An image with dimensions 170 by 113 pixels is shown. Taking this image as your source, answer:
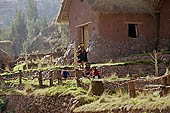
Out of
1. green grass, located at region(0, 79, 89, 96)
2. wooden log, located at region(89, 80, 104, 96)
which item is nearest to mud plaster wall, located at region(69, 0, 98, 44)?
green grass, located at region(0, 79, 89, 96)

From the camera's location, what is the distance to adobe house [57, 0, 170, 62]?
813 inches

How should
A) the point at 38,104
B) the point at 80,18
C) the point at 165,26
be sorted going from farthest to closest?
the point at 80,18
the point at 165,26
the point at 38,104

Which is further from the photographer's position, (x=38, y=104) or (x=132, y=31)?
(x=132, y=31)

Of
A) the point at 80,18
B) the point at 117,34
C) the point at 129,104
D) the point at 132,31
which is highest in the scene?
the point at 80,18

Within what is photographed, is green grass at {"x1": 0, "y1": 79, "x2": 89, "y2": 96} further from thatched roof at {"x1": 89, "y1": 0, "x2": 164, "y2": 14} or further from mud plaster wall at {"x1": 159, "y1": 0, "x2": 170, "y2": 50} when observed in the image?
mud plaster wall at {"x1": 159, "y1": 0, "x2": 170, "y2": 50}

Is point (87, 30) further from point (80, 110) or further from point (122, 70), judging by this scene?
point (80, 110)

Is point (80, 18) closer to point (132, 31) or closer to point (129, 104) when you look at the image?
point (132, 31)

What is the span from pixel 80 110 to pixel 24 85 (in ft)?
21.9

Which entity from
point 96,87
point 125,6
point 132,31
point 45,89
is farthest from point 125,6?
point 96,87

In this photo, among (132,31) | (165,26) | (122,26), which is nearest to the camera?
(122,26)

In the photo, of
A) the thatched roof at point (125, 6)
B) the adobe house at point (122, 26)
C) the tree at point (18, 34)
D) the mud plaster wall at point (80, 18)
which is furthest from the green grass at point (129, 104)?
the tree at point (18, 34)

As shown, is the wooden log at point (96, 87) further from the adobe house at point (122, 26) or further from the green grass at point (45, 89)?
the adobe house at point (122, 26)

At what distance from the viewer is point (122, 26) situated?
21.2 meters

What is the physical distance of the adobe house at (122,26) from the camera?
20.7 meters
